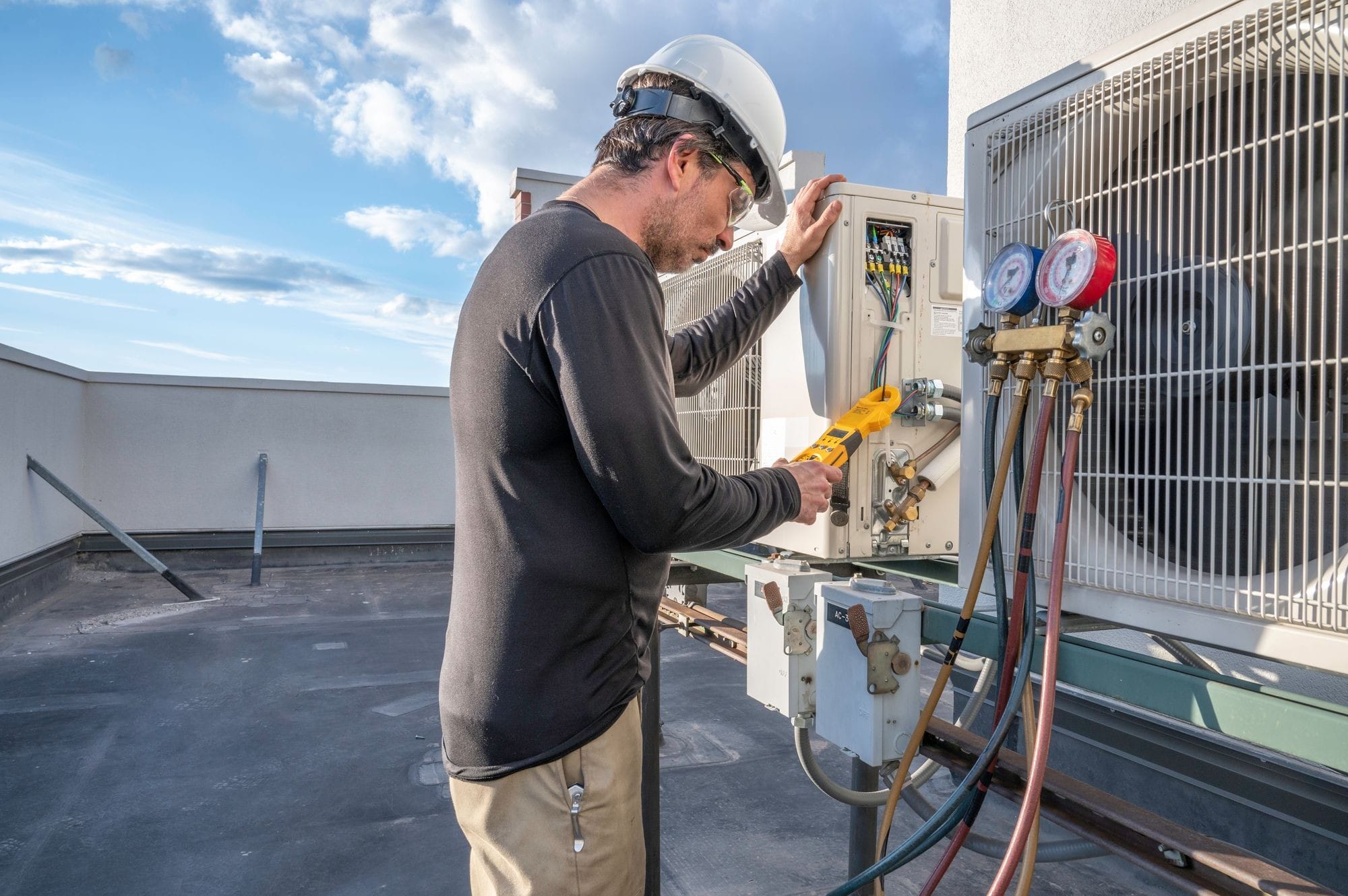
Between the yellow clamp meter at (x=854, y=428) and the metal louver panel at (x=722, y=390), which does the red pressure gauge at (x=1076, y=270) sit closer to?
the yellow clamp meter at (x=854, y=428)

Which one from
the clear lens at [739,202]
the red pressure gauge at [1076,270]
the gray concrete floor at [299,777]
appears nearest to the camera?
the red pressure gauge at [1076,270]

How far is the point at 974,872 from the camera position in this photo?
2.23m

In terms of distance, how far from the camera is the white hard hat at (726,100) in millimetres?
1100

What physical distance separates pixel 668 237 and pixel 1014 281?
1.48 feet

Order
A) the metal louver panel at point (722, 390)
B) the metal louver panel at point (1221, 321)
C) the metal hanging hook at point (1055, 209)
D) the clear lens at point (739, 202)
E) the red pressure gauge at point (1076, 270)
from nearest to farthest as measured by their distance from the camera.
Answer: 1. the metal louver panel at point (1221, 321)
2. the red pressure gauge at point (1076, 270)
3. the metal hanging hook at point (1055, 209)
4. the clear lens at point (739, 202)
5. the metal louver panel at point (722, 390)

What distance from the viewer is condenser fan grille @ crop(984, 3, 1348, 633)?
688 mm

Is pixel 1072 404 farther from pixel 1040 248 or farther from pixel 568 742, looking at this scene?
pixel 568 742

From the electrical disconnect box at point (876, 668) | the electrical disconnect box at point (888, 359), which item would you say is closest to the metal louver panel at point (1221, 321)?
the electrical disconnect box at point (876, 668)

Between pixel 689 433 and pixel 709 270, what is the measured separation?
393 mm

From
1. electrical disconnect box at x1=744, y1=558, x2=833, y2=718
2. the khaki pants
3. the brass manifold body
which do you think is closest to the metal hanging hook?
the brass manifold body

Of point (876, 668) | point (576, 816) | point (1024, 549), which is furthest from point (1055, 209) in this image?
point (576, 816)

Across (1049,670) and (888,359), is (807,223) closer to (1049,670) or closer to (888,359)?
(888,359)

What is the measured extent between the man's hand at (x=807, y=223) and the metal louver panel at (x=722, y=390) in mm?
169

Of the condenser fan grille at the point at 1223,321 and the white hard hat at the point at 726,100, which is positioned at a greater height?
the white hard hat at the point at 726,100
